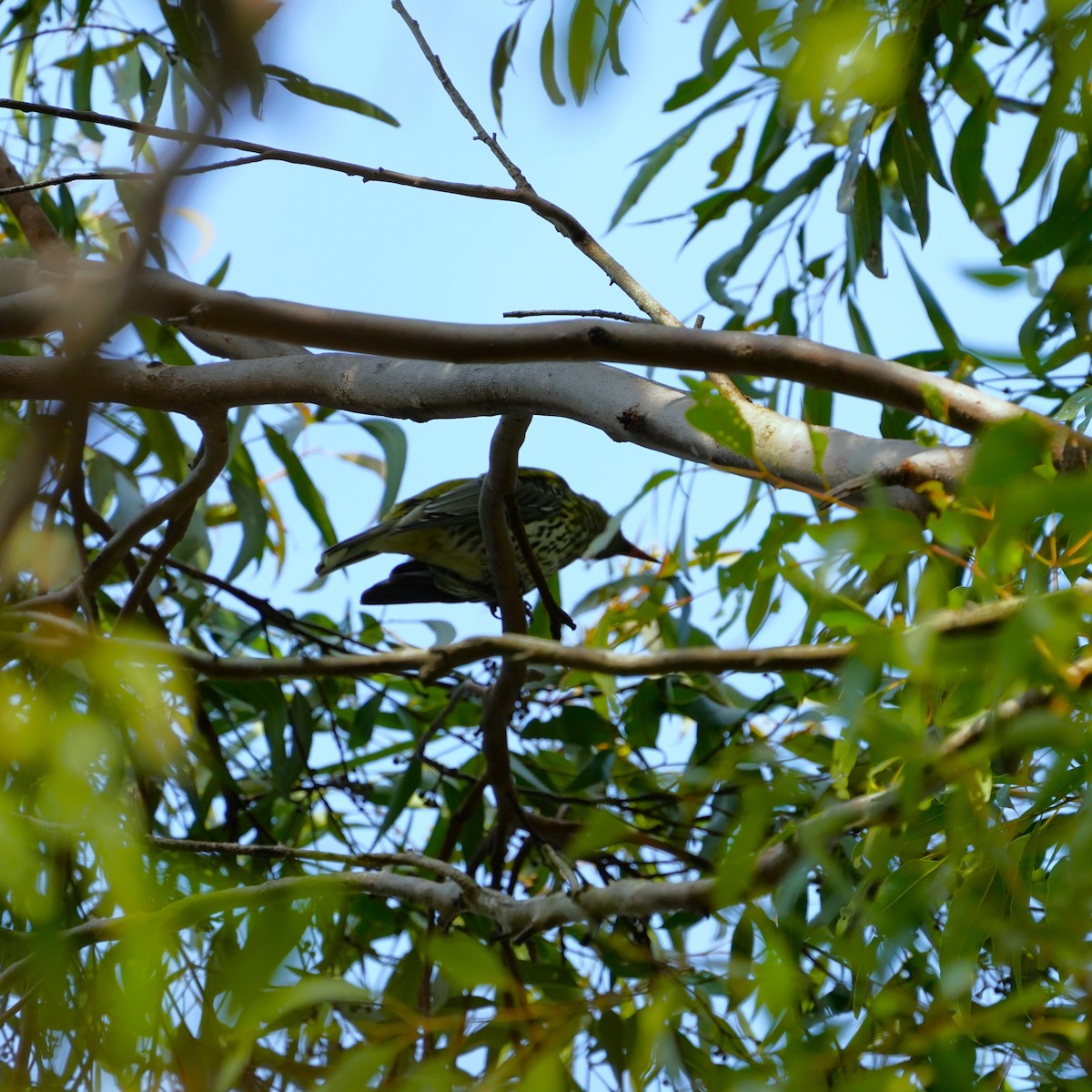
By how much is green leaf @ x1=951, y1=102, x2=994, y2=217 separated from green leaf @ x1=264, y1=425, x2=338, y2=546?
4.45ft

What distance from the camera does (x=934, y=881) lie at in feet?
3.32

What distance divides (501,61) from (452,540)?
1.25m

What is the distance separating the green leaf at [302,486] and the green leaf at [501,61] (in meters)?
0.77

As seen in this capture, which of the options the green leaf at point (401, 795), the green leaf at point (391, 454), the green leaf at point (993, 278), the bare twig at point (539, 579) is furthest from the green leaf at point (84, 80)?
the green leaf at point (993, 278)

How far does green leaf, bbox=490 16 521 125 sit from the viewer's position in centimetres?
216

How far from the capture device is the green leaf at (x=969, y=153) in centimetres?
180

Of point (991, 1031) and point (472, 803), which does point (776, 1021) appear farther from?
point (472, 803)

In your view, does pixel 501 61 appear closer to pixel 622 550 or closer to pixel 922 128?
pixel 922 128

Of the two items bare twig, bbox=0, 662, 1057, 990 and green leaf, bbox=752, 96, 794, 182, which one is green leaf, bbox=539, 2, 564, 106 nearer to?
green leaf, bbox=752, 96, 794, 182

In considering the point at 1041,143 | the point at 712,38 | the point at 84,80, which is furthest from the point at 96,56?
the point at 1041,143

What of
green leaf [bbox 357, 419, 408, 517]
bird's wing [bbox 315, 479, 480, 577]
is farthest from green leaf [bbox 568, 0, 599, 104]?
bird's wing [bbox 315, 479, 480, 577]

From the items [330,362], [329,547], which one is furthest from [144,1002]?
[329,547]

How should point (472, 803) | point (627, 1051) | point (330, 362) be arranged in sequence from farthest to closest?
point (472, 803), point (627, 1051), point (330, 362)

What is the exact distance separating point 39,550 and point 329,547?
1.60 m
